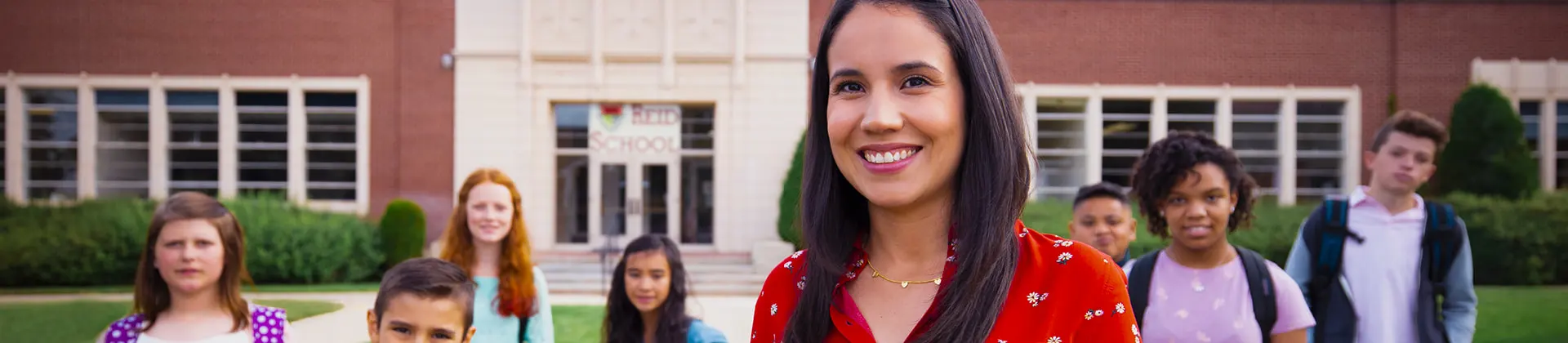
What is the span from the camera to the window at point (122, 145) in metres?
13.0

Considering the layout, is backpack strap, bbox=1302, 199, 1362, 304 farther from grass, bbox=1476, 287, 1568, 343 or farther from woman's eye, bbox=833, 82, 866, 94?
grass, bbox=1476, 287, 1568, 343

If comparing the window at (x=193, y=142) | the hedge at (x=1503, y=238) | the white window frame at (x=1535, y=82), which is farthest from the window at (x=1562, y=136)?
the window at (x=193, y=142)

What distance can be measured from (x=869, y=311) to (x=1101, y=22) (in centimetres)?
1260

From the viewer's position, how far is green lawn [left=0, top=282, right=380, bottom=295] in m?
10.6

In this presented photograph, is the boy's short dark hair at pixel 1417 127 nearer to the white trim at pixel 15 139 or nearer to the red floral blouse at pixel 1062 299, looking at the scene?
the red floral blouse at pixel 1062 299

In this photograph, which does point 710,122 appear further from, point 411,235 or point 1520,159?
point 1520,159

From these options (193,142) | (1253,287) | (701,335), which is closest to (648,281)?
(701,335)

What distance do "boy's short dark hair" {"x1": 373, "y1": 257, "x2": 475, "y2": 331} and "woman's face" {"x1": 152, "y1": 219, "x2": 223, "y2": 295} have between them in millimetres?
596

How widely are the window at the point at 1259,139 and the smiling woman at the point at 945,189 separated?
14003 mm

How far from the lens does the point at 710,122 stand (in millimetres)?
14555

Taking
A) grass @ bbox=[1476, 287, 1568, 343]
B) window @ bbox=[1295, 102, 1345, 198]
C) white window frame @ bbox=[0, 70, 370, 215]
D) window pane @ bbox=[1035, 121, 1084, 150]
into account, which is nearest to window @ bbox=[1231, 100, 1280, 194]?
window @ bbox=[1295, 102, 1345, 198]

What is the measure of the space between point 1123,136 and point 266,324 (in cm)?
1297

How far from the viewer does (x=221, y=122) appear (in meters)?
13.2

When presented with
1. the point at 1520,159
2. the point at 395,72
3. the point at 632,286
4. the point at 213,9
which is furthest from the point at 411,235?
the point at 1520,159
